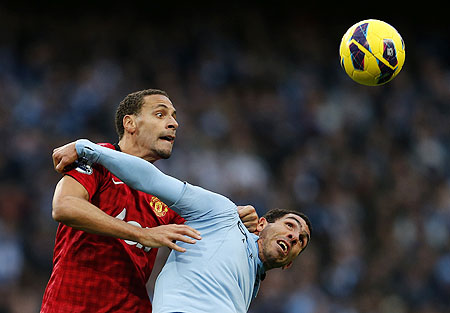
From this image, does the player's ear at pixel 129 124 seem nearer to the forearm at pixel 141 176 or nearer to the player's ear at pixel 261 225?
the forearm at pixel 141 176

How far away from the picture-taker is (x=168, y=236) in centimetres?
331

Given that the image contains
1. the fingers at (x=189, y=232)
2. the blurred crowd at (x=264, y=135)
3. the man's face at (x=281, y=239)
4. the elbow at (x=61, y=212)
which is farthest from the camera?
the blurred crowd at (x=264, y=135)

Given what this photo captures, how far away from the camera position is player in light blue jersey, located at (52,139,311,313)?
10.8 feet

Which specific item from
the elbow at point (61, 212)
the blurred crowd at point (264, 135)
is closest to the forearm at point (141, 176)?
the elbow at point (61, 212)

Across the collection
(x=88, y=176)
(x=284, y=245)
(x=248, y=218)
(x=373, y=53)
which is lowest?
(x=284, y=245)

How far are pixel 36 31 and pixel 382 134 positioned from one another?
6289 mm

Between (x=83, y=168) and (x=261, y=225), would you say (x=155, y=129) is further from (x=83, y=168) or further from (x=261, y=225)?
(x=261, y=225)

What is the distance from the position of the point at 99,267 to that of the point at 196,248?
613 mm

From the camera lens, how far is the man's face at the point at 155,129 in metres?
3.97

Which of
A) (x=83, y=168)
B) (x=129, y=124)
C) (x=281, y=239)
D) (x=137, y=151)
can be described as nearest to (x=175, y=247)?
(x=83, y=168)

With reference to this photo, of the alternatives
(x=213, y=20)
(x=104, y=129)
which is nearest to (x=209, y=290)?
(x=104, y=129)

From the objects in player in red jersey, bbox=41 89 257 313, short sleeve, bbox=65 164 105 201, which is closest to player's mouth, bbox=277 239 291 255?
player in red jersey, bbox=41 89 257 313

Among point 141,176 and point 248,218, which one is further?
point 248,218

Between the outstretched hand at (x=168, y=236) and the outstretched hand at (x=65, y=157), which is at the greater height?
the outstretched hand at (x=65, y=157)
